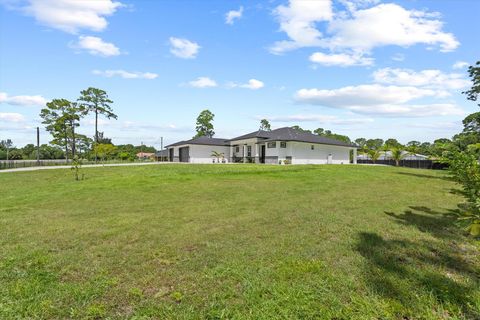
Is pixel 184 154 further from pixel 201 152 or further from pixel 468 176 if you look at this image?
pixel 468 176

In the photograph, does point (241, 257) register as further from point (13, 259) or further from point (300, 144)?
point (300, 144)

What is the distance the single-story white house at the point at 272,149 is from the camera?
3047 centimetres

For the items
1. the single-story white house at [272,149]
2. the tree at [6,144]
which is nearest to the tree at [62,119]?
the single-story white house at [272,149]

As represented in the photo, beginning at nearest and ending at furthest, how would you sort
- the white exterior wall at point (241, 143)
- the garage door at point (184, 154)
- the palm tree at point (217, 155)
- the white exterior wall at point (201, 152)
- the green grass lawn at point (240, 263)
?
1. the green grass lawn at point (240, 263)
2. the white exterior wall at point (241, 143)
3. the palm tree at point (217, 155)
4. the white exterior wall at point (201, 152)
5. the garage door at point (184, 154)

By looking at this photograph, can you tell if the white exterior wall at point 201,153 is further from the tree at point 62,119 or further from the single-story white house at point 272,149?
the tree at point 62,119

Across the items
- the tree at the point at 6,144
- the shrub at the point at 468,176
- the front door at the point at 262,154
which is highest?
the tree at the point at 6,144

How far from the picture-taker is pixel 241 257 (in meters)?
4.34

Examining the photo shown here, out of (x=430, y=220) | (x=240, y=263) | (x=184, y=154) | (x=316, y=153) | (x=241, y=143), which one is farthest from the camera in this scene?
(x=184, y=154)

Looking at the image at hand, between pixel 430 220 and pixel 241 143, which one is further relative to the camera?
pixel 241 143

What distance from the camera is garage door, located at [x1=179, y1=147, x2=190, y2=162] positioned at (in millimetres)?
36759

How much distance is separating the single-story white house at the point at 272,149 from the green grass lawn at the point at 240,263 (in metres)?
22.5

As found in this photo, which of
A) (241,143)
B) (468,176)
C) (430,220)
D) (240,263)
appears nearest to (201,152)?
(241,143)

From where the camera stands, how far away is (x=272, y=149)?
30828mm

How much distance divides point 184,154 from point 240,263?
34.6 meters
